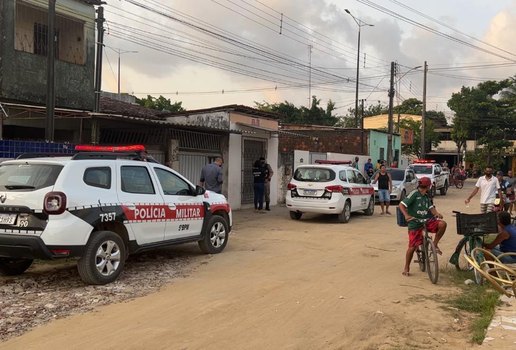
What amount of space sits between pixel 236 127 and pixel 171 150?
12.0ft

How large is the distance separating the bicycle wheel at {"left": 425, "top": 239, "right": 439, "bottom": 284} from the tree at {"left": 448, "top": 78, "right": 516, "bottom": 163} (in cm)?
4517

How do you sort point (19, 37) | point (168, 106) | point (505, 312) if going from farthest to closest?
point (168, 106) < point (19, 37) < point (505, 312)

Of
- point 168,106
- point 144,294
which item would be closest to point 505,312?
point 144,294

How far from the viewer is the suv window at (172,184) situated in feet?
26.7

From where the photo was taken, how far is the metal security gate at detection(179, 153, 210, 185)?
48.6 feet

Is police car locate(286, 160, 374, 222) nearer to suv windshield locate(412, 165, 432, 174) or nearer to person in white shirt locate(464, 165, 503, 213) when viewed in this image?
person in white shirt locate(464, 165, 503, 213)

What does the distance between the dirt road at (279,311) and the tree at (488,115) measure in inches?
1741

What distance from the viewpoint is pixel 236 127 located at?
17141mm

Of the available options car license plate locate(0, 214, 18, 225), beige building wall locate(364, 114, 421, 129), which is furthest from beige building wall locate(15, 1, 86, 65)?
beige building wall locate(364, 114, 421, 129)

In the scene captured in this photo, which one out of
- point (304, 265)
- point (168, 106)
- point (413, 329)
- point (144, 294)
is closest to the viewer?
point (413, 329)

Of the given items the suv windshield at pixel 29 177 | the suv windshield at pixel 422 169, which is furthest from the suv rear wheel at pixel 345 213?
the suv windshield at pixel 422 169

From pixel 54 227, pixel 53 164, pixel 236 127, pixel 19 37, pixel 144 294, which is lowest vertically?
pixel 144 294

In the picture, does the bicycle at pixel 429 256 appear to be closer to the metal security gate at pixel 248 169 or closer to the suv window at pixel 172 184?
the suv window at pixel 172 184

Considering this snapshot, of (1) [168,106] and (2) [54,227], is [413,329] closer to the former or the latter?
(2) [54,227]
